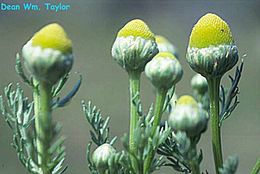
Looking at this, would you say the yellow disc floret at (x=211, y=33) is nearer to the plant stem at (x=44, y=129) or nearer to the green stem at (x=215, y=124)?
the green stem at (x=215, y=124)

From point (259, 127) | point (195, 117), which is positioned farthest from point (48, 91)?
point (259, 127)

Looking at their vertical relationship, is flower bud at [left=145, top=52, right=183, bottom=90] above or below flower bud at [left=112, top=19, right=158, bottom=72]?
below

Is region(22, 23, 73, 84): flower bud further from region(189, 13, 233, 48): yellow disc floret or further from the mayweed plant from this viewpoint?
region(189, 13, 233, 48): yellow disc floret

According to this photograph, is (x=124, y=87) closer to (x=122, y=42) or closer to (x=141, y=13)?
(x=141, y=13)

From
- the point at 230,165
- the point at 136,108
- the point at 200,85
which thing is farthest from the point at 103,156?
the point at 200,85

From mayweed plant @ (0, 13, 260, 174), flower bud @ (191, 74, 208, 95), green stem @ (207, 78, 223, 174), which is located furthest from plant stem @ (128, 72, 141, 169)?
flower bud @ (191, 74, 208, 95)

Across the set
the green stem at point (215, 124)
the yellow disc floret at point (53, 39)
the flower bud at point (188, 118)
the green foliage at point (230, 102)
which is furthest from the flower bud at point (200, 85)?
the yellow disc floret at point (53, 39)
